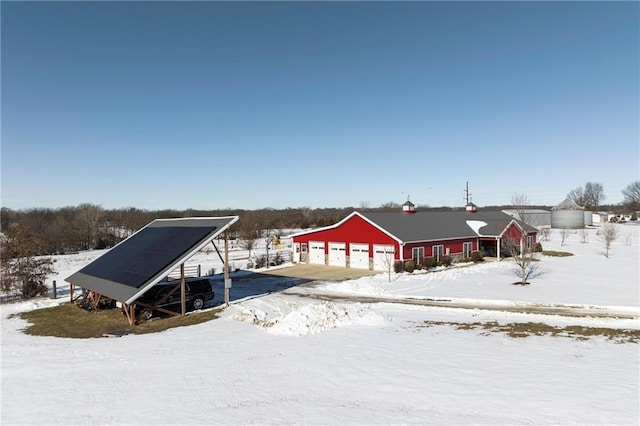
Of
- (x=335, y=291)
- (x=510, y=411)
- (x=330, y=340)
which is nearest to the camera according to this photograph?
(x=510, y=411)

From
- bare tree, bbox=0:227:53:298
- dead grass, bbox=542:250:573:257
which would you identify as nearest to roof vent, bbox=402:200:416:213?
dead grass, bbox=542:250:573:257

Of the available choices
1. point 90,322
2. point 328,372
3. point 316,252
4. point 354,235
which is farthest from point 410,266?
point 90,322

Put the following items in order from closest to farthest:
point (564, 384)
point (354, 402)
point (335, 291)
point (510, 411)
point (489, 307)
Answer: point (510, 411) → point (354, 402) → point (564, 384) → point (489, 307) → point (335, 291)

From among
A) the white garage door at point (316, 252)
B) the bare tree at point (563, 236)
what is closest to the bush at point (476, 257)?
the white garage door at point (316, 252)

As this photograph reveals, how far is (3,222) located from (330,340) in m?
121

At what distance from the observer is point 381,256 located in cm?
3553

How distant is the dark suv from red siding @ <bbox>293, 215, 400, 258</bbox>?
17640 mm

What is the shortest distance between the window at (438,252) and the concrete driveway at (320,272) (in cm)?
654

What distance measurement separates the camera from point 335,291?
1056 inches

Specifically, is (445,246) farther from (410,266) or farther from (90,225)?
(90,225)

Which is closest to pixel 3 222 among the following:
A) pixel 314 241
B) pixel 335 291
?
pixel 314 241

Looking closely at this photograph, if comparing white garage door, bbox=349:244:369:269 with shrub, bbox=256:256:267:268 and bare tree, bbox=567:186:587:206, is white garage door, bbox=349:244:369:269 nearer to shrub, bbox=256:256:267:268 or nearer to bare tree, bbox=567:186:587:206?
shrub, bbox=256:256:267:268

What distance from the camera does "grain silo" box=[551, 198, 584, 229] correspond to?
86188 millimetres

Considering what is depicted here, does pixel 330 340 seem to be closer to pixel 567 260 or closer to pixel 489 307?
pixel 489 307
